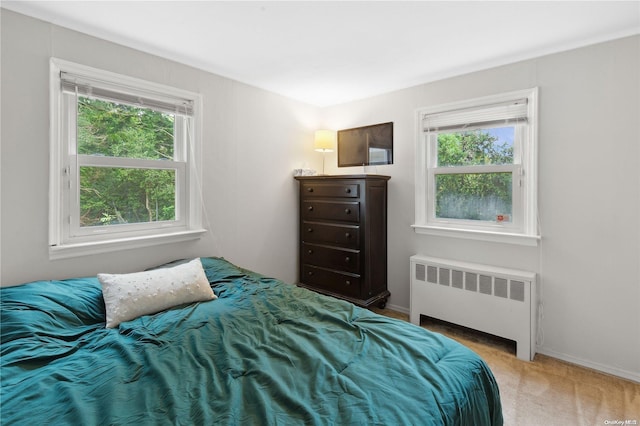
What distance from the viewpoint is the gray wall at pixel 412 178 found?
196 cm

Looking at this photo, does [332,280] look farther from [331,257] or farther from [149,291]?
[149,291]

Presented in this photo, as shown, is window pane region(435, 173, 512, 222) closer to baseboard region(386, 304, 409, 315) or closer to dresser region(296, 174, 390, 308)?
dresser region(296, 174, 390, 308)

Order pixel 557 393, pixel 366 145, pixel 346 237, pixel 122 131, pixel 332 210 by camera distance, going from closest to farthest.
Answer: pixel 557 393 → pixel 122 131 → pixel 346 237 → pixel 332 210 → pixel 366 145

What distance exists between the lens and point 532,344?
96.9 inches

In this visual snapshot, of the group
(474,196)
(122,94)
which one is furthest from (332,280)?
(122,94)

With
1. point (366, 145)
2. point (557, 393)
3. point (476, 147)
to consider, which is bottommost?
point (557, 393)

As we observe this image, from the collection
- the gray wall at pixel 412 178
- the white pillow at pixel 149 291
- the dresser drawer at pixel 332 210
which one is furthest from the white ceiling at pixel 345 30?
the white pillow at pixel 149 291

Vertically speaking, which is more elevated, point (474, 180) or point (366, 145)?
point (366, 145)

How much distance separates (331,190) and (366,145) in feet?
2.27

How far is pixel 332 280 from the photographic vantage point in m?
3.27

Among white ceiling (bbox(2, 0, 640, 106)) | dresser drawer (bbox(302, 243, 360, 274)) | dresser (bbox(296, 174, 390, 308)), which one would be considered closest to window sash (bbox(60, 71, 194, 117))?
white ceiling (bbox(2, 0, 640, 106))

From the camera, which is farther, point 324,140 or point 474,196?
point 324,140

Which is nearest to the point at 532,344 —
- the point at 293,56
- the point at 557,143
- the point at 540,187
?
the point at 540,187

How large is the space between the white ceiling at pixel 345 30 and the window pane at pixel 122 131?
46 cm
